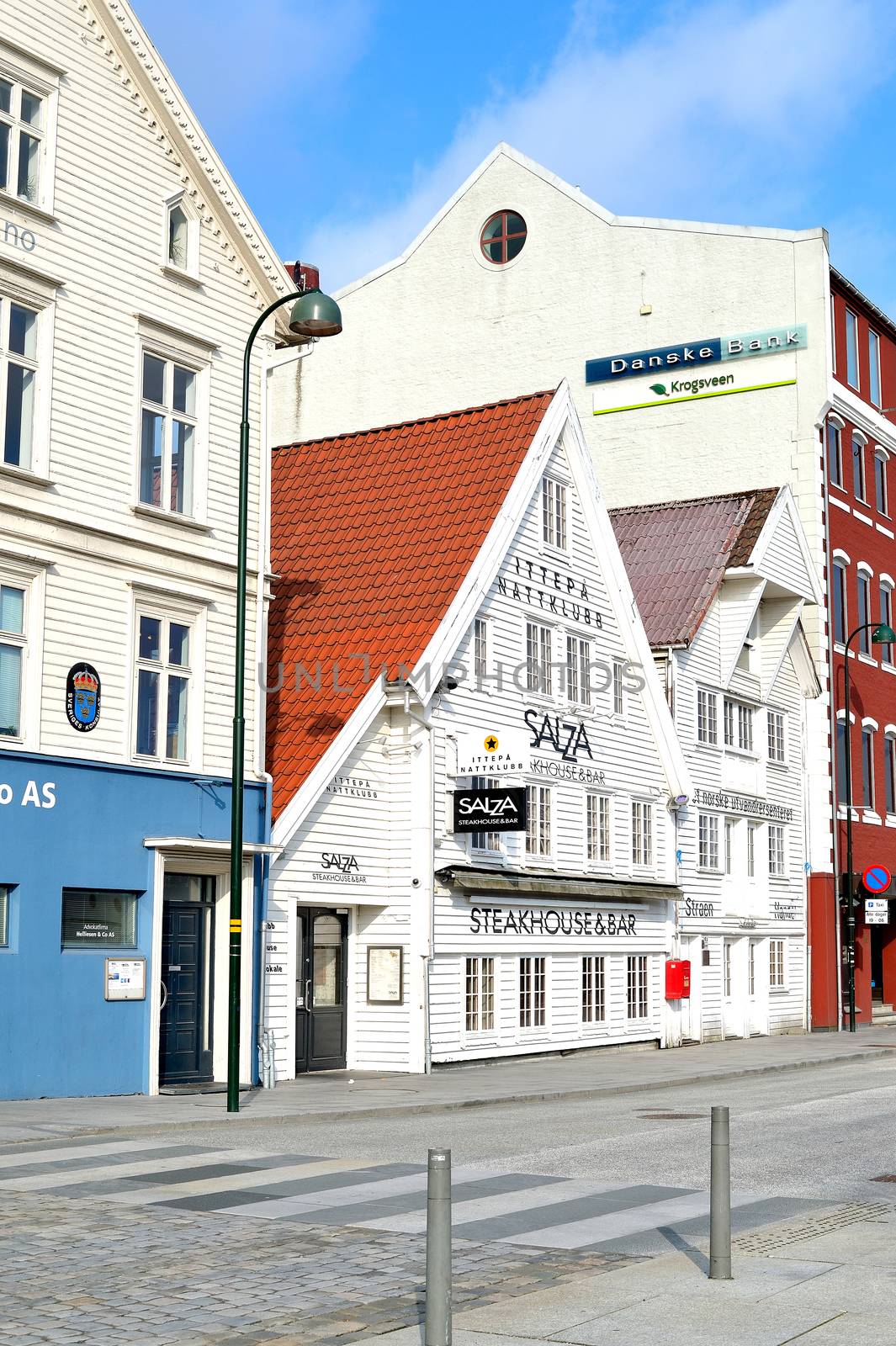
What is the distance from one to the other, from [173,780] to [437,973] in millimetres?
6344

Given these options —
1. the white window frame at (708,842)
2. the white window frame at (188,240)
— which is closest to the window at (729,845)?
the white window frame at (708,842)

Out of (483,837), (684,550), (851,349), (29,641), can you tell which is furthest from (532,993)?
(851,349)

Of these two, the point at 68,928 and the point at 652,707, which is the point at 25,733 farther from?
the point at 652,707

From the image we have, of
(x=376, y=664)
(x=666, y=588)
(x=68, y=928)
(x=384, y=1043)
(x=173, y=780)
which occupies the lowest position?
(x=384, y=1043)

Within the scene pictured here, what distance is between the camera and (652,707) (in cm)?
3362

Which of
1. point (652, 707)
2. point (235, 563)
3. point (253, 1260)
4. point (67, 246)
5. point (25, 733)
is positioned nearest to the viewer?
point (253, 1260)

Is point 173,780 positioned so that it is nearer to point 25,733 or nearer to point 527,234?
point 25,733

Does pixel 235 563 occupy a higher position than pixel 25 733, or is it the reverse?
pixel 235 563

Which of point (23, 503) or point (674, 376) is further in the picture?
point (674, 376)

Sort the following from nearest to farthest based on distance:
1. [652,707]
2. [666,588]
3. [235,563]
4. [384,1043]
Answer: [235,563] < [384,1043] < [652,707] < [666,588]

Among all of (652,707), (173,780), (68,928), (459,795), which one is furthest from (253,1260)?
(652,707)

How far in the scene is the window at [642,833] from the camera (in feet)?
108

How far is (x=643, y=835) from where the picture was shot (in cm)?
3338

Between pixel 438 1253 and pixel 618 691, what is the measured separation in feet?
85.0
